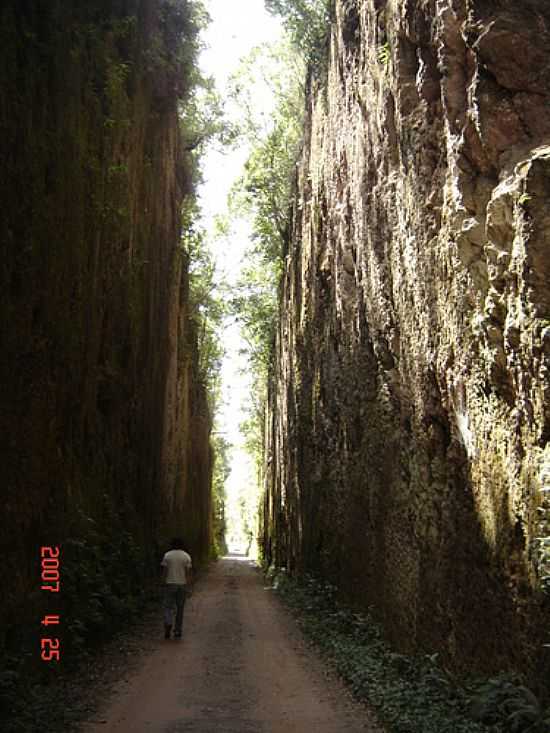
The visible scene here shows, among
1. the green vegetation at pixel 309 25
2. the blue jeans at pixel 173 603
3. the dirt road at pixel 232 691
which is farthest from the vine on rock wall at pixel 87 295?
the green vegetation at pixel 309 25

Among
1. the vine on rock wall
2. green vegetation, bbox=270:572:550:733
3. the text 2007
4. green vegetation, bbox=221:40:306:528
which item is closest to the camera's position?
green vegetation, bbox=270:572:550:733

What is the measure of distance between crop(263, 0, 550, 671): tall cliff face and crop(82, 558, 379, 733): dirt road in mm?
1424

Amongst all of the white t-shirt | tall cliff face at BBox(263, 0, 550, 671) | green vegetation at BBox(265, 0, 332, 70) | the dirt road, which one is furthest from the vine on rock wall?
tall cliff face at BBox(263, 0, 550, 671)

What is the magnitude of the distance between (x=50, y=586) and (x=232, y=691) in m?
2.44

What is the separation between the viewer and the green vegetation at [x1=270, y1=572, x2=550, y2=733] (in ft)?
21.2

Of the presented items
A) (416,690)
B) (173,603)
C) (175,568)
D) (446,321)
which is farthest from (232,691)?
(446,321)

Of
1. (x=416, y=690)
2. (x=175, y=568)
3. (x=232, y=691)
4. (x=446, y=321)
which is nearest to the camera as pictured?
(x=416, y=690)

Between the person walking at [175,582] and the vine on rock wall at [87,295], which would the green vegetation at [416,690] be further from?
the vine on rock wall at [87,295]

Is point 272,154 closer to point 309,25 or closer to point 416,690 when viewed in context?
point 309,25

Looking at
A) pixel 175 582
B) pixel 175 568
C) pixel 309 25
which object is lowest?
pixel 175 582

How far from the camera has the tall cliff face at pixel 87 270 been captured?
9367mm

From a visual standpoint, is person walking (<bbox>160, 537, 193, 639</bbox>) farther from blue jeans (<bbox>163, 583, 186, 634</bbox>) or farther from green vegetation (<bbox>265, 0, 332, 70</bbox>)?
green vegetation (<bbox>265, 0, 332, 70</bbox>)

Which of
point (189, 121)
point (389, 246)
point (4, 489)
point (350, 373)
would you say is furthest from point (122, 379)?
point (189, 121)

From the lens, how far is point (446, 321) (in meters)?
9.30
